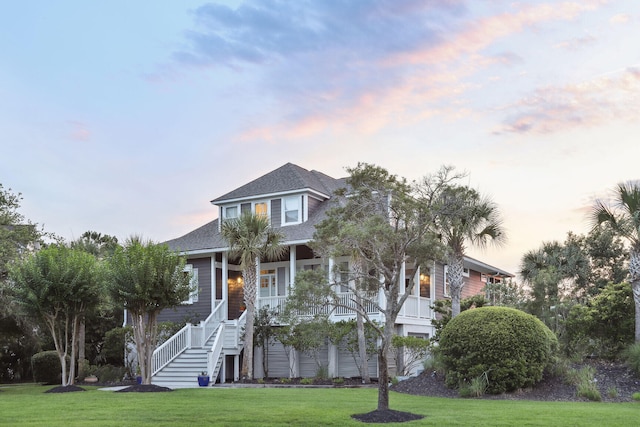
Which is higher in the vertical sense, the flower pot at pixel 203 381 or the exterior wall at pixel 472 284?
the exterior wall at pixel 472 284

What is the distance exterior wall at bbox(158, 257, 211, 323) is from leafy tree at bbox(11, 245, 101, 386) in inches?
273

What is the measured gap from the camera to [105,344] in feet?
101

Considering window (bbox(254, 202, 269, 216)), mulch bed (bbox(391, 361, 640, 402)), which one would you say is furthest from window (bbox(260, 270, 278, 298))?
mulch bed (bbox(391, 361, 640, 402))

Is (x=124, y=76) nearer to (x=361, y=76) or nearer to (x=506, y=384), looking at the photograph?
(x=361, y=76)

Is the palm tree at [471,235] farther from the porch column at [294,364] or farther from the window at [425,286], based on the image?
the window at [425,286]

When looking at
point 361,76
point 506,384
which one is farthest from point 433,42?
point 506,384

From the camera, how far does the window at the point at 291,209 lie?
29.7 meters

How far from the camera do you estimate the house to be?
1010 inches

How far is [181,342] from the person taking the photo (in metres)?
26.0

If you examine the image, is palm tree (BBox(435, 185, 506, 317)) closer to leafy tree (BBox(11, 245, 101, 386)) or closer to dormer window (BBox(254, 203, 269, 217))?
dormer window (BBox(254, 203, 269, 217))

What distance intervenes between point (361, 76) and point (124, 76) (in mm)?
8105

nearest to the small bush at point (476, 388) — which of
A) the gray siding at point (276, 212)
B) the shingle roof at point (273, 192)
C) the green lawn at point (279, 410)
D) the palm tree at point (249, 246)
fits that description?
the green lawn at point (279, 410)

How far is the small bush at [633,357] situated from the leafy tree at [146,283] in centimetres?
1301

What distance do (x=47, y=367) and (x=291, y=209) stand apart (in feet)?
39.7
